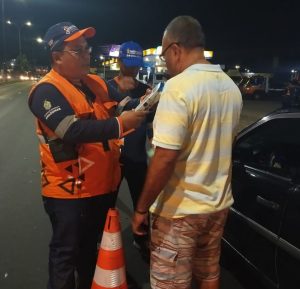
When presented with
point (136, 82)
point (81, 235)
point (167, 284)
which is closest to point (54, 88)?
point (81, 235)

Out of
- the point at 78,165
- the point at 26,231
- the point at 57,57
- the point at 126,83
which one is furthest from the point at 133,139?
the point at 26,231

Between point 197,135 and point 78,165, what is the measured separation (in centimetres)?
80

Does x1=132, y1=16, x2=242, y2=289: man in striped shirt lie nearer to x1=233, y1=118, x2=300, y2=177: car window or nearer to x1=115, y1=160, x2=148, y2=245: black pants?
x1=233, y1=118, x2=300, y2=177: car window

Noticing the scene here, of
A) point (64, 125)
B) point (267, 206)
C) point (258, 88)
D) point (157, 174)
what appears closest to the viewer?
point (157, 174)

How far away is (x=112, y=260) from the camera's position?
2.40 m

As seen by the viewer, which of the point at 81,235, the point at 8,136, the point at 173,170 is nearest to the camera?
the point at 173,170

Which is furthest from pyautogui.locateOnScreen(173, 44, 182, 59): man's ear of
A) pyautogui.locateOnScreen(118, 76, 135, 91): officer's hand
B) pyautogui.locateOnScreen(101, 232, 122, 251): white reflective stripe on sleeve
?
pyautogui.locateOnScreen(118, 76, 135, 91): officer's hand

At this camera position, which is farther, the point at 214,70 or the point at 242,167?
the point at 242,167

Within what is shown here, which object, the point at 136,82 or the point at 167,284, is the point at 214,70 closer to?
the point at 167,284

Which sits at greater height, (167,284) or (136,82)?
(136,82)

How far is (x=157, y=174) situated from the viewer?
1.91 metres

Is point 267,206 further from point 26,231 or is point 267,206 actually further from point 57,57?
point 26,231

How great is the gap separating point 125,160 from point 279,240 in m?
1.52

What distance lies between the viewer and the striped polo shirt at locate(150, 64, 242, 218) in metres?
1.85
